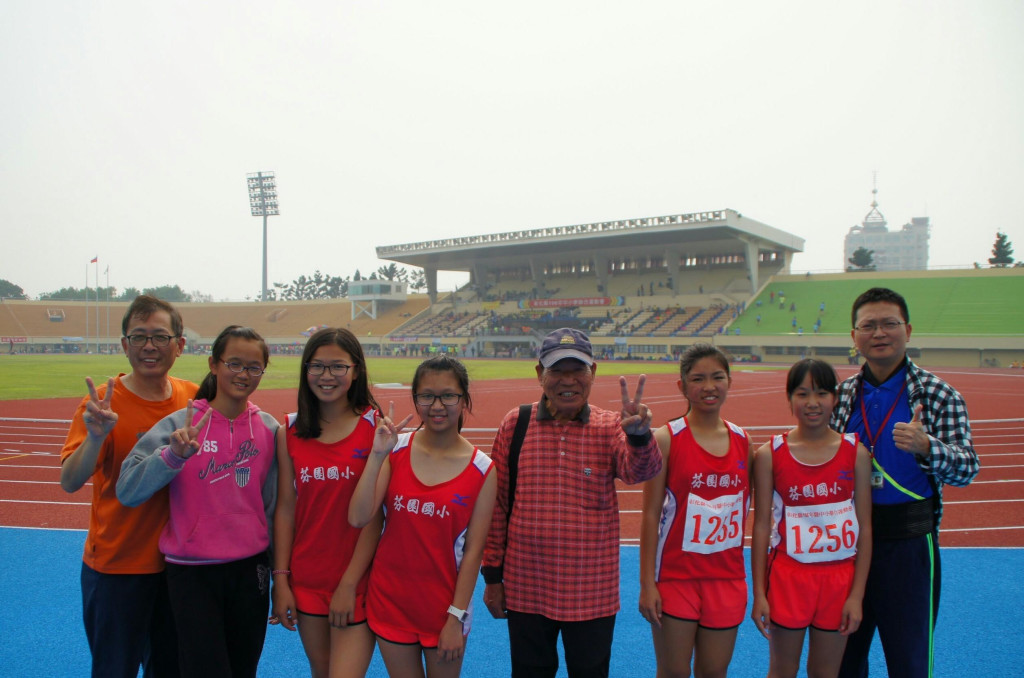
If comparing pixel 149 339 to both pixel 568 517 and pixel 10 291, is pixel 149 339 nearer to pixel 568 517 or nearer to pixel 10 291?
pixel 568 517

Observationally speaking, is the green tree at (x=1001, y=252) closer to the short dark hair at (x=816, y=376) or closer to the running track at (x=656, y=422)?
the running track at (x=656, y=422)

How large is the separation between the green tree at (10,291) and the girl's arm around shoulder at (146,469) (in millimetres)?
123942

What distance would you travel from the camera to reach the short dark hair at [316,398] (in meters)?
2.60

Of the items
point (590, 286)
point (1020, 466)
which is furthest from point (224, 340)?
point (590, 286)

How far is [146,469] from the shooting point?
2385mm

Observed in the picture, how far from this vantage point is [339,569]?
2.50m

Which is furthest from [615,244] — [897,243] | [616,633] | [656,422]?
[897,243]

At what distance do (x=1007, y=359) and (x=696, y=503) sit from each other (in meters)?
38.4

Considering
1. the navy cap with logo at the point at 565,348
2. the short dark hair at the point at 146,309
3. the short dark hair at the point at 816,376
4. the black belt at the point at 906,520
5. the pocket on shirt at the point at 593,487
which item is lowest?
the black belt at the point at 906,520

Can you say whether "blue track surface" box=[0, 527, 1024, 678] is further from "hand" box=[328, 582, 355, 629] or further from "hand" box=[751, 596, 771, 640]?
"hand" box=[328, 582, 355, 629]

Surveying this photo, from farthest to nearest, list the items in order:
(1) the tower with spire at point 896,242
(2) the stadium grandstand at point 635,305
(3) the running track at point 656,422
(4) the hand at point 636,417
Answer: (1) the tower with spire at point 896,242 → (2) the stadium grandstand at point 635,305 → (3) the running track at point 656,422 → (4) the hand at point 636,417

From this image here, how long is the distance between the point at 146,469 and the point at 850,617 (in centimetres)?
282

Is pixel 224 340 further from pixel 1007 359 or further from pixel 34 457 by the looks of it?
pixel 1007 359

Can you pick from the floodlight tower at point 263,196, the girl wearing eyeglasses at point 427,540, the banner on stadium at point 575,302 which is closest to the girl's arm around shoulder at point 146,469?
the girl wearing eyeglasses at point 427,540
